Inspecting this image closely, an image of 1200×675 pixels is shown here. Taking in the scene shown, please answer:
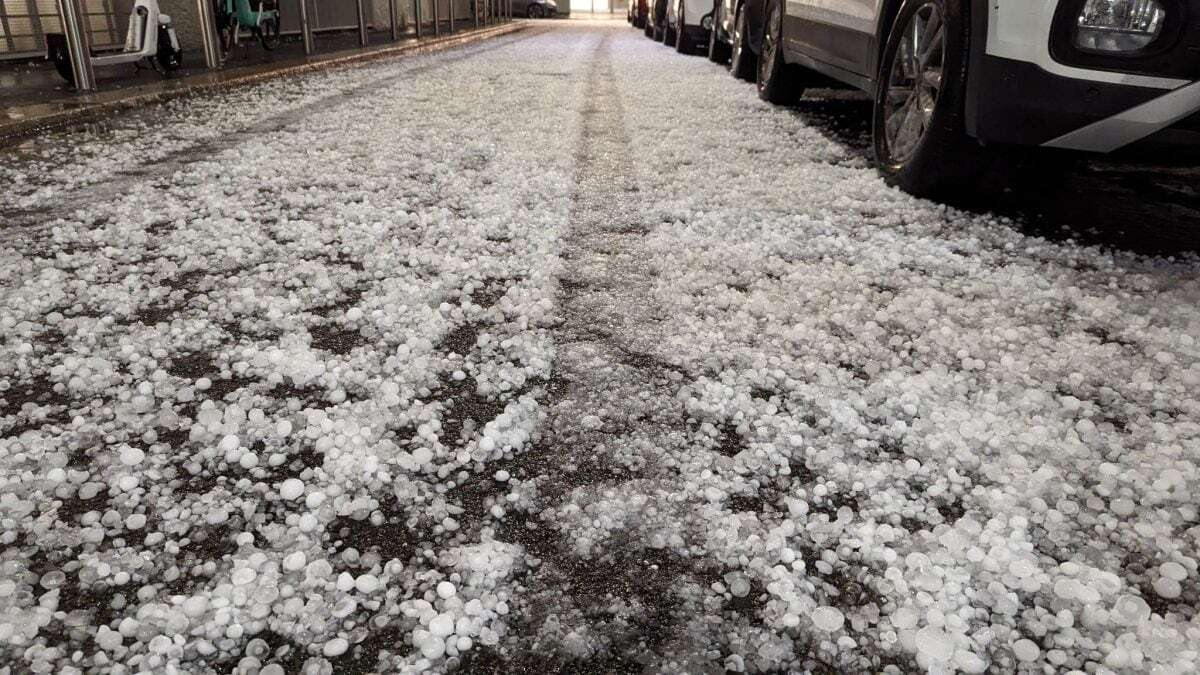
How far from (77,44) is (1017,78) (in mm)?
5773

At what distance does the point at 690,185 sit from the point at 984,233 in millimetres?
1201

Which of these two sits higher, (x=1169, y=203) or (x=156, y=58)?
(x=156, y=58)

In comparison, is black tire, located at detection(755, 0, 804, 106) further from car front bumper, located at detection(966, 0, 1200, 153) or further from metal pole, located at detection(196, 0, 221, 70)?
metal pole, located at detection(196, 0, 221, 70)

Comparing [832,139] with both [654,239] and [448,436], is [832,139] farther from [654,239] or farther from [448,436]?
[448,436]

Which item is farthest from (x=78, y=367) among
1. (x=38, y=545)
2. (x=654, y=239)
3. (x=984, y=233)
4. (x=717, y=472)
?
(x=984, y=233)

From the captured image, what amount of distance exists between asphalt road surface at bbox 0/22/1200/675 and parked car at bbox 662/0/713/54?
824 cm

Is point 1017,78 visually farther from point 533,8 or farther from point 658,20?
point 533,8

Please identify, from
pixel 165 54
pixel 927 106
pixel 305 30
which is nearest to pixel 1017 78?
pixel 927 106

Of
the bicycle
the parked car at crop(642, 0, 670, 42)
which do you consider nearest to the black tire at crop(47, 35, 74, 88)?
the bicycle

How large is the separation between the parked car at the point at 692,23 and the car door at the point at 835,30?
5.96m

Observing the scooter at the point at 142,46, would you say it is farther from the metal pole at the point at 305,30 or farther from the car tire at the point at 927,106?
the car tire at the point at 927,106

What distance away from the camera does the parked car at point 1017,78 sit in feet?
7.36

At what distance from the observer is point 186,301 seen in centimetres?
209

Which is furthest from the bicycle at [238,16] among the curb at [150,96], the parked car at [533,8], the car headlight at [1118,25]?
the parked car at [533,8]
